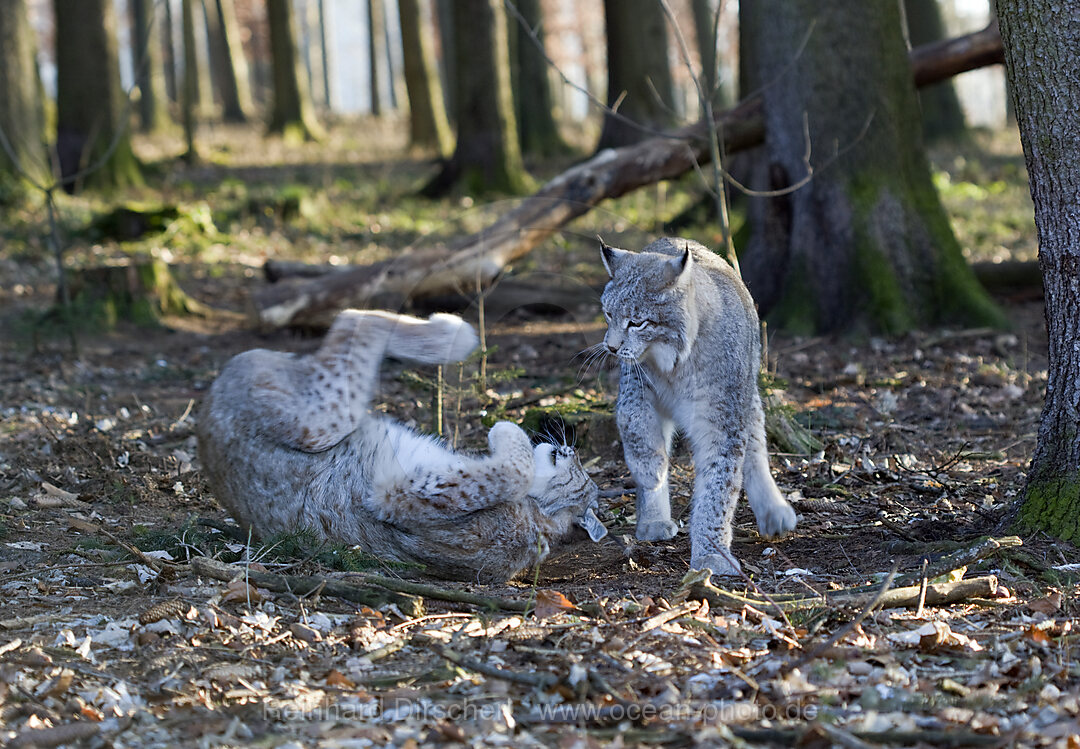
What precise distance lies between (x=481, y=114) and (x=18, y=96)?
23.1 ft

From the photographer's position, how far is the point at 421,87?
2250cm

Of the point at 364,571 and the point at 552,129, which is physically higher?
the point at 552,129

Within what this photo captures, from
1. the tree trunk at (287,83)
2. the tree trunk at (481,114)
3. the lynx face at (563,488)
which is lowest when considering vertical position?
the lynx face at (563,488)

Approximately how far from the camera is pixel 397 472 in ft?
16.1

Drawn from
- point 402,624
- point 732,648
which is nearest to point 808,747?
point 732,648

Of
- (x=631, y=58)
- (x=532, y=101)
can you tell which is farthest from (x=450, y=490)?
(x=532, y=101)

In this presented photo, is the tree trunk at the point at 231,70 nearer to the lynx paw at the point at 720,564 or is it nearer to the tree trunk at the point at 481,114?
the tree trunk at the point at 481,114

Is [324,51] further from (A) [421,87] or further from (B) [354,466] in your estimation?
(B) [354,466]

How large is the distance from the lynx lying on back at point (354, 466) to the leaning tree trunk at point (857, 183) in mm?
4919

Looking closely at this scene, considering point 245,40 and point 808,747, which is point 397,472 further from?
point 245,40

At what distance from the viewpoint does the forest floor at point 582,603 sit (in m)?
3.43

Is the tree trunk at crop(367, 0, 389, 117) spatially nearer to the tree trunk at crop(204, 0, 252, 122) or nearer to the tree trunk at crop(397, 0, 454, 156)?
the tree trunk at crop(204, 0, 252, 122)

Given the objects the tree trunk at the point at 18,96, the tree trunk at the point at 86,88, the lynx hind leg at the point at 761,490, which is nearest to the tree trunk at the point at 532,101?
the tree trunk at the point at 86,88

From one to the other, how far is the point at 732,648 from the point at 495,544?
1.41 metres
